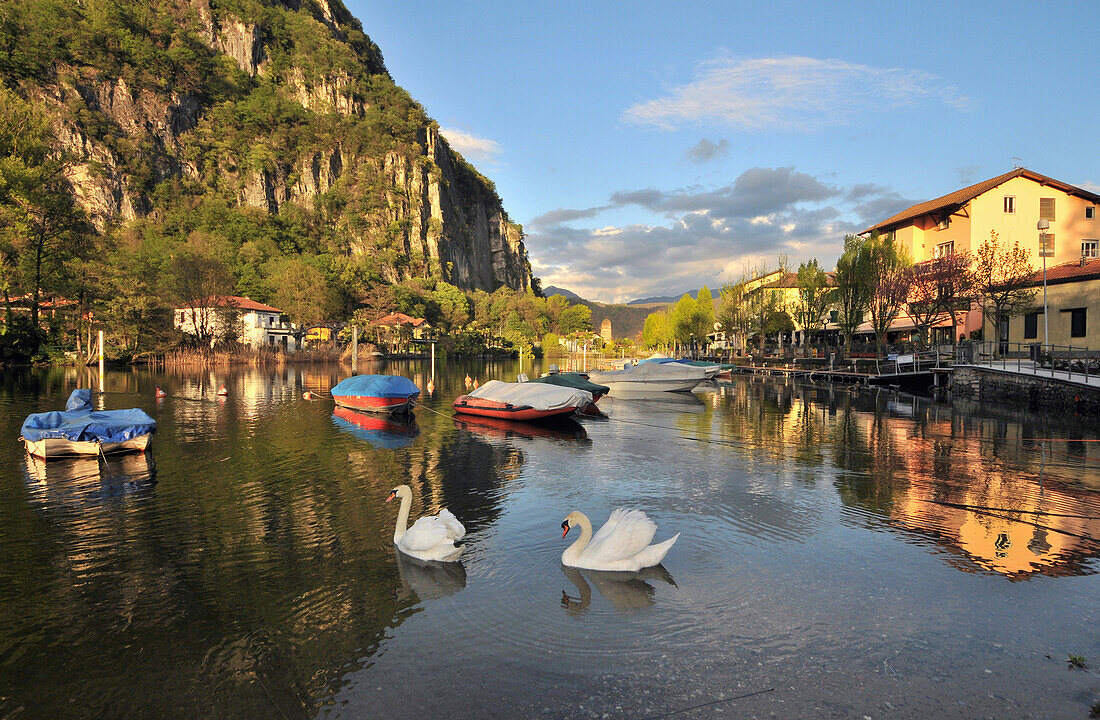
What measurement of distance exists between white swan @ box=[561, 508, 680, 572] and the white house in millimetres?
66493

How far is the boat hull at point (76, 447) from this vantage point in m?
14.8

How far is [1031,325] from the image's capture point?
131ft

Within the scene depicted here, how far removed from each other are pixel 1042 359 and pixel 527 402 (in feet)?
103

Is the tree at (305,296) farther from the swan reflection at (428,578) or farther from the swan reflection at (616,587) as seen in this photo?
the swan reflection at (616,587)

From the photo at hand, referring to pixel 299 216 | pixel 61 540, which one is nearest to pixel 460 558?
pixel 61 540

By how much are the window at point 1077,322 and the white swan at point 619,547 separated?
41.8 metres

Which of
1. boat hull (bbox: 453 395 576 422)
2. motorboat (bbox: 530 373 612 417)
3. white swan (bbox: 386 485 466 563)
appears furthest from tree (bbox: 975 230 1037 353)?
white swan (bbox: 386 485 466 563)

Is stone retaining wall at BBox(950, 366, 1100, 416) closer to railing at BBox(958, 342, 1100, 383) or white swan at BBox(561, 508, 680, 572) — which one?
railing at BBox(958, 342, 1100, 383)

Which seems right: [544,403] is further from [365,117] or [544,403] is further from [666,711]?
[365,117]

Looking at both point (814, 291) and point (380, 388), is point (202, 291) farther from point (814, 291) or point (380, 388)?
point (814, 291)

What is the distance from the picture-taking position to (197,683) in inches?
214

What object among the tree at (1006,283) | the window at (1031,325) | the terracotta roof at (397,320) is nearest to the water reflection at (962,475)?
the tree at (1006,283)

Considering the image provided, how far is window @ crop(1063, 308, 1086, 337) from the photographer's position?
3547 cm

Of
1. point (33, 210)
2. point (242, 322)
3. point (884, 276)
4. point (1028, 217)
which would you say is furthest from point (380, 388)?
point (242, 322)
